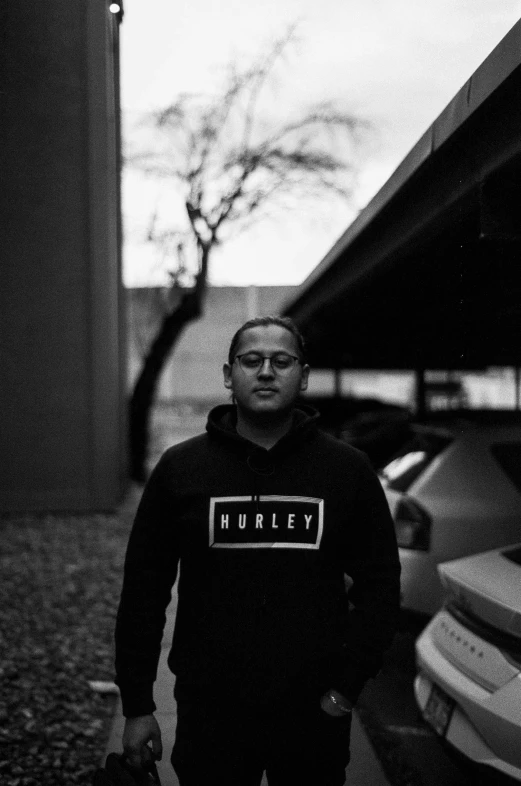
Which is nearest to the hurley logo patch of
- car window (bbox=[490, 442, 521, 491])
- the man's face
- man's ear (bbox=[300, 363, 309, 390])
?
the man's face

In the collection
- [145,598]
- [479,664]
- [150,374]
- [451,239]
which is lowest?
[479,664]

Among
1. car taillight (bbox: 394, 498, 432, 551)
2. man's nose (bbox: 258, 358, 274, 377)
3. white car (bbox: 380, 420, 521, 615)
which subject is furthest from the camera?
car taillight (bbox: 394, 498, 432, 551)

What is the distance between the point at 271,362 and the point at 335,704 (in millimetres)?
923

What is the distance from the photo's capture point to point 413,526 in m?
5.28

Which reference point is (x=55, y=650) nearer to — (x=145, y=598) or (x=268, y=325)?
(x=145, y=598)

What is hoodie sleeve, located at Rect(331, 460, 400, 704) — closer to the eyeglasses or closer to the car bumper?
the eyeglasses

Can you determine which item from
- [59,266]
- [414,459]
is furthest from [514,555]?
[59,266]

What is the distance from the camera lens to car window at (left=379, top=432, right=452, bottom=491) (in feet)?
18.4

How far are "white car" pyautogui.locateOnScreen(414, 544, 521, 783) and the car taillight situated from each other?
1.46m

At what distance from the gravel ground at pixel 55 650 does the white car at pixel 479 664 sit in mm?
1604

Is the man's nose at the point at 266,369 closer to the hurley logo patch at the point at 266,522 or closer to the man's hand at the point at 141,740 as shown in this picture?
the hurley logo patch at the point at 266,522

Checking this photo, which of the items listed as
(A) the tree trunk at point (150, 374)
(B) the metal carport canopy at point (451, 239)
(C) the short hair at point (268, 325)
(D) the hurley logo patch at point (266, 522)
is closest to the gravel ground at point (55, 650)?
(D) the hurley logo patch at point (266, 522)

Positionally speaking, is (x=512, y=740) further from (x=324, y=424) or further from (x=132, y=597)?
(x=324, y=424)

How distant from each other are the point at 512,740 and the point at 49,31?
945 cm
